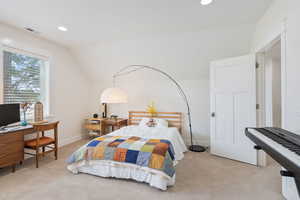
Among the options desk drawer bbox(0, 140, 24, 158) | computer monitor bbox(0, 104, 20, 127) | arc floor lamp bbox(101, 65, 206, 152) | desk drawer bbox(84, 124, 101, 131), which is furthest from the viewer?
desk drawer bbox(84, 124, 101, 131)

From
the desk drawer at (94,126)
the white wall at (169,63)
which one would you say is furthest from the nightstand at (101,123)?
the white wall at (169,63)

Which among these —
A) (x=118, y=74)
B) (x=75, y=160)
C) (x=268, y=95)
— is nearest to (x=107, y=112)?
(x=118, y=74)

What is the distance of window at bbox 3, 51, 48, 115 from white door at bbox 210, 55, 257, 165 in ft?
12.7

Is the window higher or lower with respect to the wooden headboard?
higher

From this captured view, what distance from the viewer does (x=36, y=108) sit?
114 inches

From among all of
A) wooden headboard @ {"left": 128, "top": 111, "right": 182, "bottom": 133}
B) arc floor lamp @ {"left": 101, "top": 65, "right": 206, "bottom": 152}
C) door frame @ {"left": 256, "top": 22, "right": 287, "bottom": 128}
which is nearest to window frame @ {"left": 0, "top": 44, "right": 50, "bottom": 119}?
arc floor lamp @ {"left": 101, "top": 65, "right": 206, "bottom": 152}

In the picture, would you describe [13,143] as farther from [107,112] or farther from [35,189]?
[107,112]

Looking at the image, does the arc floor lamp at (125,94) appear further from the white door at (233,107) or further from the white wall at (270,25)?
the white wall at (270,25)

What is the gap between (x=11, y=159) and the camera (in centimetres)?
236

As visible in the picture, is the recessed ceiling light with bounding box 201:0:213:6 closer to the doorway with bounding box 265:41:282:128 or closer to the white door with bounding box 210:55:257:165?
the white door with bounding box 210:55:257:165

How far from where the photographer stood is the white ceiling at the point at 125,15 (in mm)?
2092

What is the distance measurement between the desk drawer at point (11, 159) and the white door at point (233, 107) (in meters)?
3.61

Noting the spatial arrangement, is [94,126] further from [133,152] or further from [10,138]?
[133,152]

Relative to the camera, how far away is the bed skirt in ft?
6.43
